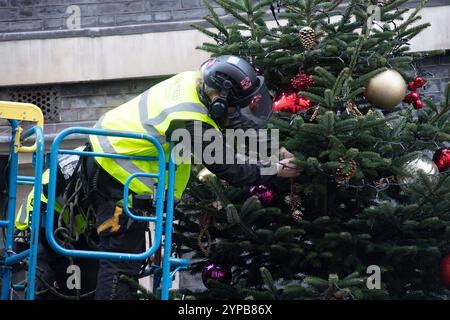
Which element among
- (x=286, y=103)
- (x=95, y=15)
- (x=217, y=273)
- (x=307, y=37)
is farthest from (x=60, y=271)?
(x=95, y=15)

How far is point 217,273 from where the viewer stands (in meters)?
5.92

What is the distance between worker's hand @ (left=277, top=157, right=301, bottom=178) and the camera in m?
5.56

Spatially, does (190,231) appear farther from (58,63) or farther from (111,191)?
(58,63)

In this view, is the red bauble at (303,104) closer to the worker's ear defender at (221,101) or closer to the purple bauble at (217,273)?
the worker's ear defender at (221,101)

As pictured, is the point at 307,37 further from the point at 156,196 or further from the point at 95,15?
the point at 95,15

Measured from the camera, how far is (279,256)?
19.0 ft

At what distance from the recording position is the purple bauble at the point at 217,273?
19.4ft

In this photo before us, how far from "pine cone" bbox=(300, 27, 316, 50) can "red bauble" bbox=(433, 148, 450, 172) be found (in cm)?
102

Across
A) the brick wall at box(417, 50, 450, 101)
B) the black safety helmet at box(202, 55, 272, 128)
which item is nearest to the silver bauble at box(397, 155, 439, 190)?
the black safety helmet at box(202, 55, 272, 128)

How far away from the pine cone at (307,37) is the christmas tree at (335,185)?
0.4 inches

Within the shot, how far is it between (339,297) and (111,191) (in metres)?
1.34

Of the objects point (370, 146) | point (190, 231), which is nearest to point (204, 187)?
point (190, 231)

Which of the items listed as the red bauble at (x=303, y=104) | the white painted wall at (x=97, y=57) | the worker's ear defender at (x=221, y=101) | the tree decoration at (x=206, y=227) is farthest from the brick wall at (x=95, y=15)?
the worker's ear defender at (x=221, y=101)

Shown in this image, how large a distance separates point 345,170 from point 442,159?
828 millimetres
